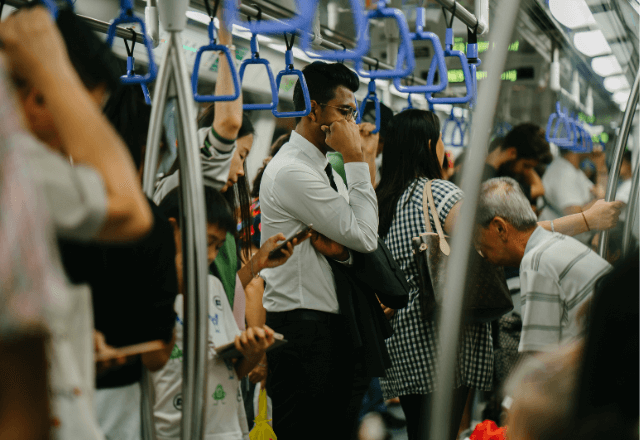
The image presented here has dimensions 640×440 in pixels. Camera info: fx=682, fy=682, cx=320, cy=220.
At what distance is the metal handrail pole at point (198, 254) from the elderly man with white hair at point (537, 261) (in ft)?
1.58

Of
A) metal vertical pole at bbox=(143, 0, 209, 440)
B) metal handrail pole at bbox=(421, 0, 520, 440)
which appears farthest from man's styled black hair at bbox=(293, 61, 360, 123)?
metal handrail pole at bbox=(421, 0, 520, 440)

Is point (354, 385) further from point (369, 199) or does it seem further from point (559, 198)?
point (559, 198)

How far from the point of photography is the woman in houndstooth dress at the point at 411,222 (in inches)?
97.8

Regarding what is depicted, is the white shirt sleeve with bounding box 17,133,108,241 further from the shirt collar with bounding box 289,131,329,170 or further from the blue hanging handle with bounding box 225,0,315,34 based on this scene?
the shirt collar with bounding box 289,131,329,170

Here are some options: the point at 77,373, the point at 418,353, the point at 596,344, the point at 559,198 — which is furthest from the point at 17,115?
the point at 418,353

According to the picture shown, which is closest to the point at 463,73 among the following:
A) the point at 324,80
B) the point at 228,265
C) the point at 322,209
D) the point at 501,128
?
the point at 324,80

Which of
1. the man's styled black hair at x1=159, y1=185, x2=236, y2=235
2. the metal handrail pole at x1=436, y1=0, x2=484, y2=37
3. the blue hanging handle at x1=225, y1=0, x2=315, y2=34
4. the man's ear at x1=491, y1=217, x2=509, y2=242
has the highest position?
the metal handrail pole at x1=436, y1=0, x2=484, y2=37

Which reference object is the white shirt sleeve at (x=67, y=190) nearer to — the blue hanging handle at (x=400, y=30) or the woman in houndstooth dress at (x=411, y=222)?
the blue hanging handle at (x=400, y=30)

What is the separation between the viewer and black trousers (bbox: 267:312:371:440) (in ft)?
6.95

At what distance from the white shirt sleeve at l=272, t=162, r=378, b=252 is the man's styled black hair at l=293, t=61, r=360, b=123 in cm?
27

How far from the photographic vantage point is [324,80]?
2.22m

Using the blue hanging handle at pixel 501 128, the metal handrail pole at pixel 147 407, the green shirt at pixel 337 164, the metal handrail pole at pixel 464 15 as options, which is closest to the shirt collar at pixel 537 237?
→ the blue hanging handle at pixel 501 128

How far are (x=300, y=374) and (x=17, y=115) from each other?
1474 mm

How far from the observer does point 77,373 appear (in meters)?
0.92
